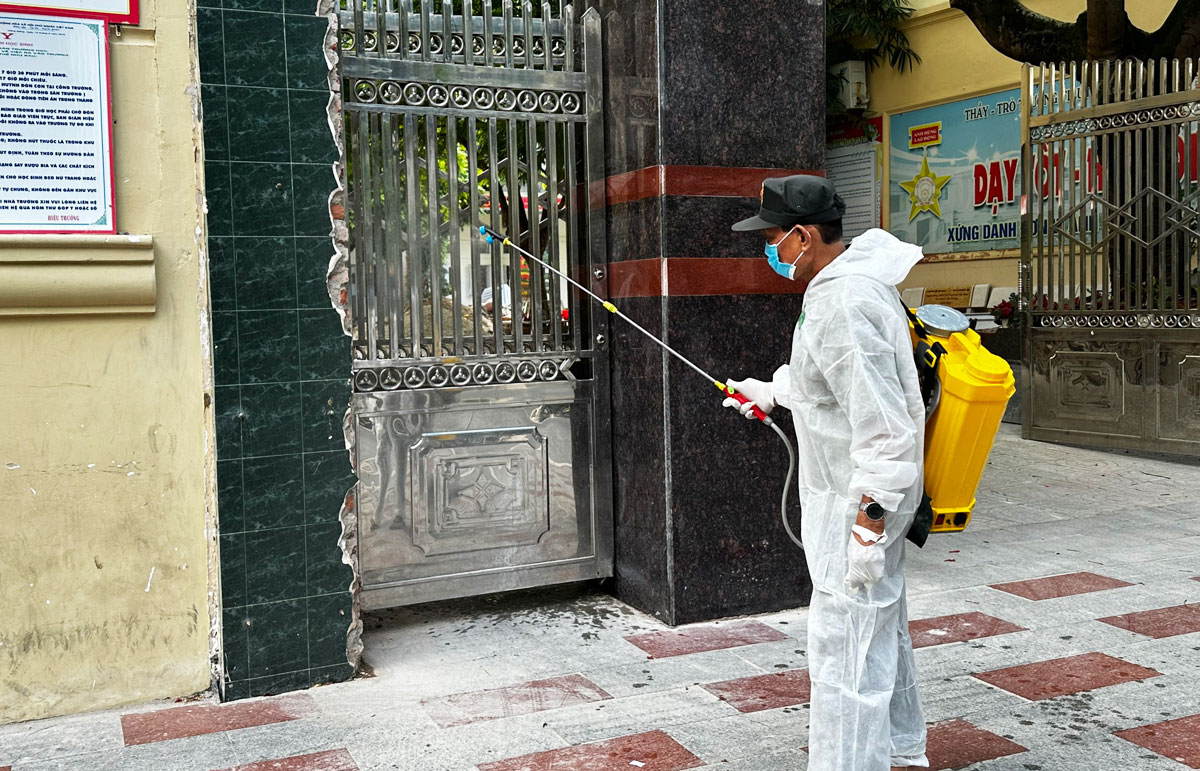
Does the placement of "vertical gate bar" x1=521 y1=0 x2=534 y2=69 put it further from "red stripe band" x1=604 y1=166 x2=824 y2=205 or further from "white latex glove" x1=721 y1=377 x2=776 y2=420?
"white latex glove" x1=721 y1=377 x2=776 y2=420

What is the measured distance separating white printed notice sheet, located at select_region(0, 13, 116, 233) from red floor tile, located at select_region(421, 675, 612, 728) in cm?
206

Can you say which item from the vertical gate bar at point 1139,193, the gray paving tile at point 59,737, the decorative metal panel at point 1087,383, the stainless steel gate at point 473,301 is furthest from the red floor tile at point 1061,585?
the vertical gate bar at point 1139,193

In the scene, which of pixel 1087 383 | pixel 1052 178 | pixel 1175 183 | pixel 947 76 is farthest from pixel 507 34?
pixel 947 76

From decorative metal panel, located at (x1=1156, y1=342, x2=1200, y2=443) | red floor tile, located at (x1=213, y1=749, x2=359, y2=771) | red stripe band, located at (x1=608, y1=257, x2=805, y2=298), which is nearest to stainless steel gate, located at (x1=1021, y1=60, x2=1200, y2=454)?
decorative metal panel, located at (x1=1156, y1=342, x2=1200, y2=443)

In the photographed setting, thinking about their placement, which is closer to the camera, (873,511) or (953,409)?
(873,511)

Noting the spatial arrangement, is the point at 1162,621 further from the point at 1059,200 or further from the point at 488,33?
the point at 1059,200

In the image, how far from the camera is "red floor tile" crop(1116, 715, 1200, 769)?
3.61 metres

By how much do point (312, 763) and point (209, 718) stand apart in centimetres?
60

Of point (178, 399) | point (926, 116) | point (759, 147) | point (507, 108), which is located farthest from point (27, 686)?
point (926, 116)

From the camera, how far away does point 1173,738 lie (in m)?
3.75

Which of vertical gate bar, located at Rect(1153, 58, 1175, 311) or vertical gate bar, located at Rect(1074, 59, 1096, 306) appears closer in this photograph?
vertical gate bar, located at Rect(1153, 58, 1175, 311)

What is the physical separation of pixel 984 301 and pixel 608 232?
9.48 metres

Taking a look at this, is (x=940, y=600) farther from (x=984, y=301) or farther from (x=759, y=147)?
(x=984, y=301)

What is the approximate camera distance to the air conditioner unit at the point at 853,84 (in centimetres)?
1612
